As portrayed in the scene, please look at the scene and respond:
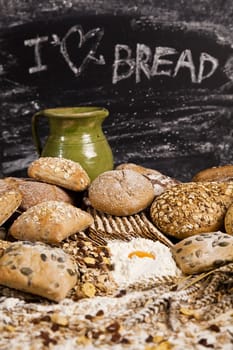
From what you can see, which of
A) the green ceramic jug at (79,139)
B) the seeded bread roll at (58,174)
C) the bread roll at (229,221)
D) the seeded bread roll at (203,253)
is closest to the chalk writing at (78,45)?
the green ceramic jug at (79,139)

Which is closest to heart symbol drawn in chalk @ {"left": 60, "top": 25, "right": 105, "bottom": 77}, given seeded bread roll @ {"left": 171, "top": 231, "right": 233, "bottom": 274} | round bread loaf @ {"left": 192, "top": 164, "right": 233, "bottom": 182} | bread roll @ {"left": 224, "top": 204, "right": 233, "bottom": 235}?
round bread loaf @ {"left": 192, "top": 164, "right": 233, "bottom": 182}

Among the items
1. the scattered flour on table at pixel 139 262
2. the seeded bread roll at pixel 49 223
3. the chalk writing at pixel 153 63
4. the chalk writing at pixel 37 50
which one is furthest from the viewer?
the chalk writing at pixel 153 63

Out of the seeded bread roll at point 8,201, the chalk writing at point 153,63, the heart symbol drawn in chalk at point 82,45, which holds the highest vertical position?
the heart symbol drawn in chalk at point 82,45

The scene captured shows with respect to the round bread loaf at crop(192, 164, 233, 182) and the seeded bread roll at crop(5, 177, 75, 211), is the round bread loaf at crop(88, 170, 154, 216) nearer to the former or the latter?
the seeded bread roll at crop(5, 177, 75, 211)

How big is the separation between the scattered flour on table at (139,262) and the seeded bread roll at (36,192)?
351mm

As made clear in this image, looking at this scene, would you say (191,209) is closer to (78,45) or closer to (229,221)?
(229,221)

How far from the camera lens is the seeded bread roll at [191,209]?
164cm

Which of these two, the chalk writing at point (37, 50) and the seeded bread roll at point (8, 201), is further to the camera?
the chalk writing at point (37, 50)

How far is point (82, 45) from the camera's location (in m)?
2.81

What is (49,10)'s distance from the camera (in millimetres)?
2744

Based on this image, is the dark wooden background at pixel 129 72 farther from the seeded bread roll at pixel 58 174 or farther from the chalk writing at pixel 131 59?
the seeded bread roll at pixel 58 174

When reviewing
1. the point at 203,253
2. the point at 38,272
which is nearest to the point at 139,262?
the point at 203,253

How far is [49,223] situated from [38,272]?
262mm

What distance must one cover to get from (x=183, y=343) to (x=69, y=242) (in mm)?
561
